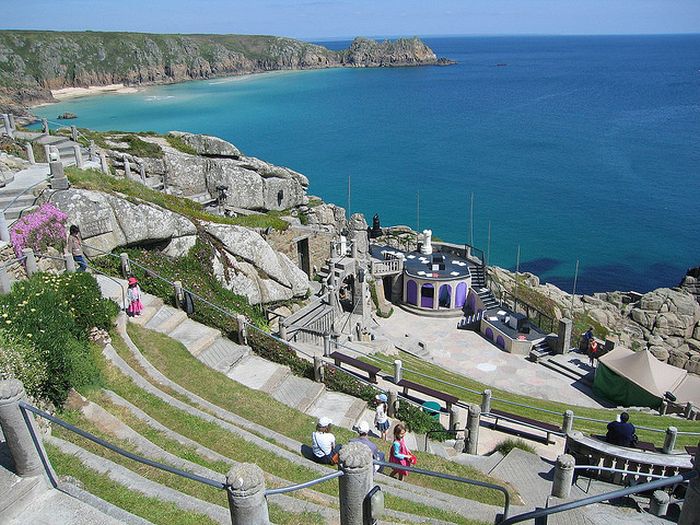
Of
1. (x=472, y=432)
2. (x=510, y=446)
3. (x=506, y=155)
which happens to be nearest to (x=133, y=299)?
(x=472, y=432)

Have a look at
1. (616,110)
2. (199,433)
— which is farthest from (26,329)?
(616,110)

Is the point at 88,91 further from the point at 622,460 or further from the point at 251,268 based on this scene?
the point at 622,460

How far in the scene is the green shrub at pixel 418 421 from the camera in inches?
592

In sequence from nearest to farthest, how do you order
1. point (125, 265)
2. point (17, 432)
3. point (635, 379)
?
point (17, 432)
point (125, 265)
point (635, 379)

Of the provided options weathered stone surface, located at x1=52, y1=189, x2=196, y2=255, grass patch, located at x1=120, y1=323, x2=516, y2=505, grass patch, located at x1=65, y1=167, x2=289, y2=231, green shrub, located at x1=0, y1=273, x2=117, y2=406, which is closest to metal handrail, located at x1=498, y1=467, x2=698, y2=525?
grass patch, located at x1=120, y1=323, x2=516, y2=505

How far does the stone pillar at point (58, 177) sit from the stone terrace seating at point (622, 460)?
1864 centimetres

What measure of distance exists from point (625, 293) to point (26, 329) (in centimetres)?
4167

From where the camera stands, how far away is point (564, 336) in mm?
26422

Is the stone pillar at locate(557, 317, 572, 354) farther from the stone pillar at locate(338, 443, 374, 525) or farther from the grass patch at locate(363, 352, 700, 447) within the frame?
the stone pillar at locate(338, 443, 374, 525)

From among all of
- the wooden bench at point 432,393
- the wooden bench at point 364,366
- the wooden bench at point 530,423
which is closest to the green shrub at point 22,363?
the wooden bench at point 364,366

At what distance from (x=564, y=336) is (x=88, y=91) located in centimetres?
15787

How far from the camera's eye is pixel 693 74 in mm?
182500

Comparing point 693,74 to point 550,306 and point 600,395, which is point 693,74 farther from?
point 600,395

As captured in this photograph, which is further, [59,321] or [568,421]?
[568,421]
